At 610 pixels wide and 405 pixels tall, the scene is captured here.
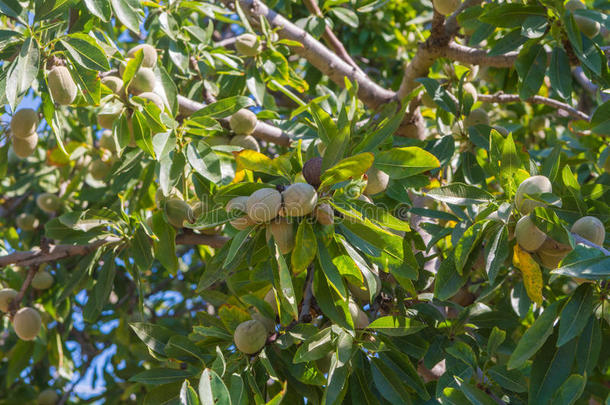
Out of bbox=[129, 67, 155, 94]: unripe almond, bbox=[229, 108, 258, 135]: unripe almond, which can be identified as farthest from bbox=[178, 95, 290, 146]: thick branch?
bbox=[129, 67, 155, 94]: unripe almond

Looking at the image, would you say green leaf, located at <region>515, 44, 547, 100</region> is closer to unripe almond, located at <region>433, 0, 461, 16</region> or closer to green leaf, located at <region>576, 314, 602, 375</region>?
unripe almond, located at <region>433, 0, 461, 16</region>

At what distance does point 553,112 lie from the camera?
11.7 ft

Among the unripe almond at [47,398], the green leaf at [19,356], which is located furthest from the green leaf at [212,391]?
the unripe almond at [47,398]

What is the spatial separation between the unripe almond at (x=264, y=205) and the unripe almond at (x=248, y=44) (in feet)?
4.38

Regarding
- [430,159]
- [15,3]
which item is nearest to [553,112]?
[430,159]

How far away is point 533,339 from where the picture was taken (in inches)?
59.7

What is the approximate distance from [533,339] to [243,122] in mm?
1284

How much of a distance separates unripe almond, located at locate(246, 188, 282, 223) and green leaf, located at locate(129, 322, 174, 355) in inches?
23.7

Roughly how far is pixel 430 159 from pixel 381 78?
2.69 m

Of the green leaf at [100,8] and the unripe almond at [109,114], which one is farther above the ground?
the green leaf at [100,8]

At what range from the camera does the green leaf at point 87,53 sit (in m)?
1.85

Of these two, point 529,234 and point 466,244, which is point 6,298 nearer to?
point 466,244

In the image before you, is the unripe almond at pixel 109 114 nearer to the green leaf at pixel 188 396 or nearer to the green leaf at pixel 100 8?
the green leaf at pixel 100 8

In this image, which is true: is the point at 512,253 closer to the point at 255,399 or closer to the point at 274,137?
the point at 255,399
